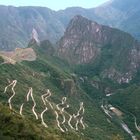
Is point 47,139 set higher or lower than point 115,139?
higher

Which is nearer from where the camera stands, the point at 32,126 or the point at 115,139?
the point at 32,126

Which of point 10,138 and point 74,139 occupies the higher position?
point 10,138

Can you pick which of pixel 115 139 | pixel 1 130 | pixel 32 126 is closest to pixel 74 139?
pixel 115 139

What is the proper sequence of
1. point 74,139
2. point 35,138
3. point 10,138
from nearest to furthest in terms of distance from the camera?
point 10,138, point 35,138, point 74,139

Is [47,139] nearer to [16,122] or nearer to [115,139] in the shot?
[16,122]

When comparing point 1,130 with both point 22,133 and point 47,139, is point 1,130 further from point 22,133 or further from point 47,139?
point 47,139

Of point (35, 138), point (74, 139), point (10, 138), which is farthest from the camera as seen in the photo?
point (74, 139)

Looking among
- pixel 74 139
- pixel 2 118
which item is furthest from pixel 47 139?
pixel 74 139

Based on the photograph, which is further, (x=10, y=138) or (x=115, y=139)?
Answer: (x=115, y=139)
